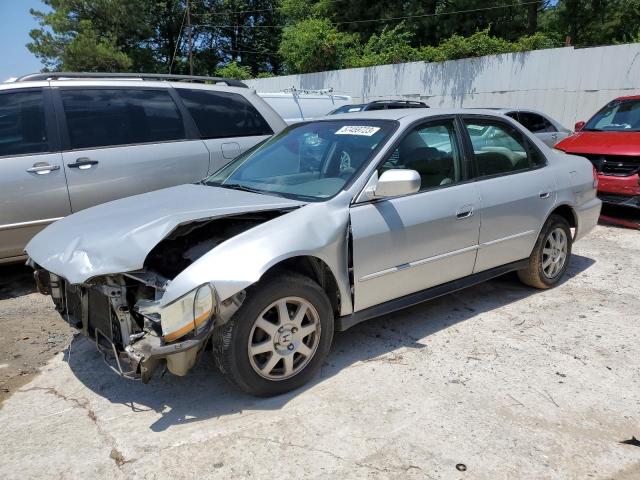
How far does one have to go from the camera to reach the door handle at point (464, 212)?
3.90 m

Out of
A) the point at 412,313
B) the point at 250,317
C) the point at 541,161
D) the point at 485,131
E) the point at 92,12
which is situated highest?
the point at 92,12

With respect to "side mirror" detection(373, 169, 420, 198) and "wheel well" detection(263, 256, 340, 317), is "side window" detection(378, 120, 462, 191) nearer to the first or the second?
"side mirror" detection(373, 169, 420, 198)

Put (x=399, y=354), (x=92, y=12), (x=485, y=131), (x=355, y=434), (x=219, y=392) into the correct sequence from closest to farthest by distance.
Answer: (x=355, y=434) < (x=219, y=392) < (x=399, y=354) < (x=485, y=131) < (x=92, y=12)

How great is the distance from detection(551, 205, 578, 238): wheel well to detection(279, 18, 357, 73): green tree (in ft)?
73.6

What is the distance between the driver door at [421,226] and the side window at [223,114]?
2548mm

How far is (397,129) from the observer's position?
3742mm

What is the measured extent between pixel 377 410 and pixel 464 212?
1.64m

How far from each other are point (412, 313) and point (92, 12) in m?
38.6

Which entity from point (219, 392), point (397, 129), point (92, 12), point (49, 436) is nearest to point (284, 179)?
point (397, 129)

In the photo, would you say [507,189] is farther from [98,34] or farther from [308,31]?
[98,34]

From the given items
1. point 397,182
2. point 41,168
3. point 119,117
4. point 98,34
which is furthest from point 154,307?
point 98,34

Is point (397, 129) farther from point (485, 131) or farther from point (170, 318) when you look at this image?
point (170, 318)

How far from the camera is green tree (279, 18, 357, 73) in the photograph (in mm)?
25578

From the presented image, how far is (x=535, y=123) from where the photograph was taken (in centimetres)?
1080
